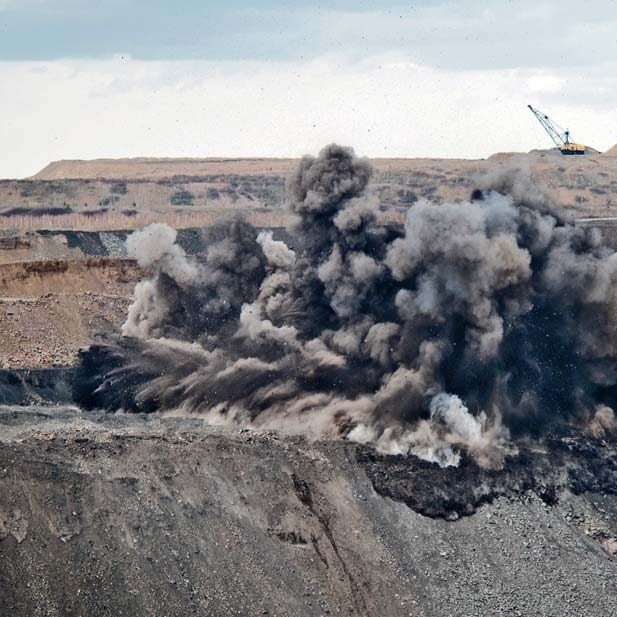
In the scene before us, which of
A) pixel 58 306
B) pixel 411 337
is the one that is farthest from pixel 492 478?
pixel 58 306

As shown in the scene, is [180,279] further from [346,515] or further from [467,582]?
[467,582]

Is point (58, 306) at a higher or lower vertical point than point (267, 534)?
higher

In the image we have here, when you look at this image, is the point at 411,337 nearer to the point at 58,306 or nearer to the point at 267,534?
the point at 267,534

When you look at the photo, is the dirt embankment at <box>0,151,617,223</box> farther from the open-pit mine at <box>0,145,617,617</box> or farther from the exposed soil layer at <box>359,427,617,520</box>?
the exposed soil layer at <box>359,427,617,520</box>

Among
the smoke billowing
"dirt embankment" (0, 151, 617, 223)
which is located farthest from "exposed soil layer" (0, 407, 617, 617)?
"dirt embankment" (0, 151, 617, 223)

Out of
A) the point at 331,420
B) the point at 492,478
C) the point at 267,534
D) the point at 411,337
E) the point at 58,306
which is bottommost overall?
the point at 492,478

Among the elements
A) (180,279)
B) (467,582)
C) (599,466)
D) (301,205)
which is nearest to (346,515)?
(467,582)

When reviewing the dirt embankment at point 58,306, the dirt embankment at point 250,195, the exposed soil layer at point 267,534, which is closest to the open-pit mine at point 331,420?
the exposed soil layer at point 267,534
